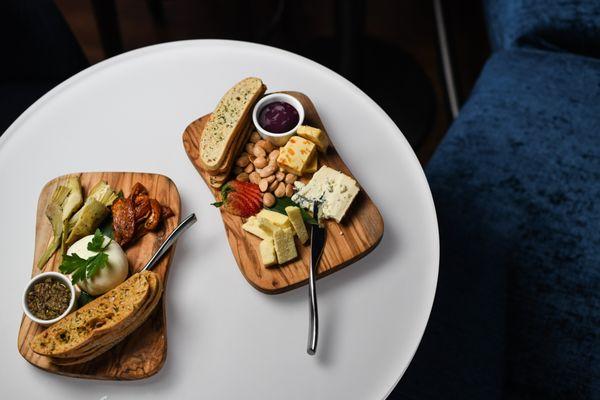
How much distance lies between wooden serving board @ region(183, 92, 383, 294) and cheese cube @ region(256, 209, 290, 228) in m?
0.04

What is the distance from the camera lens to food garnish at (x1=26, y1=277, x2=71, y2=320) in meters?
0.86

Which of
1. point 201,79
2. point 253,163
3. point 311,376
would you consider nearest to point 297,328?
point 311,376

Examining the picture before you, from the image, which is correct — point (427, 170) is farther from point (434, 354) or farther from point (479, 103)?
point (434, 354)

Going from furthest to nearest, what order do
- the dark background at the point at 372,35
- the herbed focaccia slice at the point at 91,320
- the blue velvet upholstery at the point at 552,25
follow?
1. the dark background at the point at 372,35
2. the blue velvet upholstery at the point at 552,25
3. the herbed focaccia slice at the point at 91,320

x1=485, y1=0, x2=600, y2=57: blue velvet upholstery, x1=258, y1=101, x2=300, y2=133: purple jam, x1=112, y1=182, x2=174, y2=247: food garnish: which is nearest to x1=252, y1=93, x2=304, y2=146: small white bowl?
x1=258, y1=101, x2=300, y2=133: purple jam

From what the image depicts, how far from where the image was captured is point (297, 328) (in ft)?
2.99

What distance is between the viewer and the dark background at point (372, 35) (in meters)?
2.00

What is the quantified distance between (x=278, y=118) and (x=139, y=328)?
421 mm

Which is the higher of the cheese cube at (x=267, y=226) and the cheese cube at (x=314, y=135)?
the cheese cube at (x=314, y=135)

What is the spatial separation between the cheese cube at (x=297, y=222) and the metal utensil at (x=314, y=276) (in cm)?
1

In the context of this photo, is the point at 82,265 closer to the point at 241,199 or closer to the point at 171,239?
the point at 171,239

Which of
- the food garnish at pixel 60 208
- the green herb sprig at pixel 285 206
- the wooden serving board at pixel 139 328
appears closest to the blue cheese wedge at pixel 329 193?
the green herb sprig at pixel 285 206

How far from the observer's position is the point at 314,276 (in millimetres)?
914

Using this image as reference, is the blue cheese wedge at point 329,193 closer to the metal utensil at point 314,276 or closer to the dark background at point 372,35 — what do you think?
the metal utensil at point 314,276
